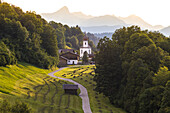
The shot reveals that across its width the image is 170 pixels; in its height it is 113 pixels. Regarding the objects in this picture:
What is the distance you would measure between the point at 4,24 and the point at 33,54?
576 inches

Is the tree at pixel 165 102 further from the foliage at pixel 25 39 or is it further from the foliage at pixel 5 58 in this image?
the foliage at pixel 25 39

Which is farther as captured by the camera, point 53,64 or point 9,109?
point 53,64

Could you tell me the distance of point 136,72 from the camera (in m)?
38.4

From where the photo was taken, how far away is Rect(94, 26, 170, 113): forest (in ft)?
109

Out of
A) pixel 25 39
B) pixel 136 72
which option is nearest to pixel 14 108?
pixel 136 72

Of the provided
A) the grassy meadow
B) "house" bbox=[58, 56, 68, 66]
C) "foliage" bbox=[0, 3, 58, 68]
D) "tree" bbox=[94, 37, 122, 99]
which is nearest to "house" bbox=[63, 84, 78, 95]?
the grassy meadow

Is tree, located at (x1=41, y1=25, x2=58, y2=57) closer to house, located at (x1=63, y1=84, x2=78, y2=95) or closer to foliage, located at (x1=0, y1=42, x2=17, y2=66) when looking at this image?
foliage, located at (x1=0, y1=42, x2=17, y2=66)

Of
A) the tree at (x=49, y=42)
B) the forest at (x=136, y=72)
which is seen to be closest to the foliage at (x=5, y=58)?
the forest at (x=136, y=72)

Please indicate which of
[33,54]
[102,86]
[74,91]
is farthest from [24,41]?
[102,86]

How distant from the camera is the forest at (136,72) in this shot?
33125 mm

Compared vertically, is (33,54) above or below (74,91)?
above

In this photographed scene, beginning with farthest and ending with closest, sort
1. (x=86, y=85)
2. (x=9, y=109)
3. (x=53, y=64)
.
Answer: (x=53, y=64) → (x=86, y=85) → (x=9, y=109)

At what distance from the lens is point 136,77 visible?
127 ft

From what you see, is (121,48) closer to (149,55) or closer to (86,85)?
(149,55)
